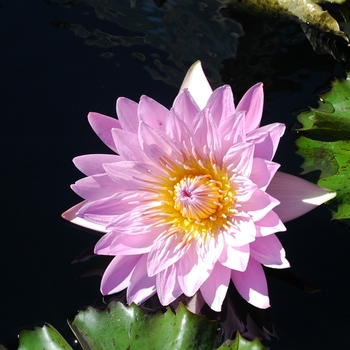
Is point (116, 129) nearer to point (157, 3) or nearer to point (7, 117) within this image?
point (7, 117)

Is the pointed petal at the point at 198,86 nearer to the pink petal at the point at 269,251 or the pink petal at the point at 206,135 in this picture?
the pink petal at the point at 206,135

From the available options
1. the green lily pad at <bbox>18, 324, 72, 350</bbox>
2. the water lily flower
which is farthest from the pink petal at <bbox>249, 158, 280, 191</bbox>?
the green lily pad at <bbox>18, 324, 72, 350</bbox>

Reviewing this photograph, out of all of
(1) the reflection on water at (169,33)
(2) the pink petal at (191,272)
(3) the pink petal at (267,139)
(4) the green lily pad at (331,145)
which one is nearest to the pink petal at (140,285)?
(2) the pink petal at (191,272)

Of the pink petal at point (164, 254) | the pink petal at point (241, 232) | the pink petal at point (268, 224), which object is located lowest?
the pink petal at point (164, 254)

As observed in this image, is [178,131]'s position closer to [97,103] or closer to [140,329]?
[140,329]

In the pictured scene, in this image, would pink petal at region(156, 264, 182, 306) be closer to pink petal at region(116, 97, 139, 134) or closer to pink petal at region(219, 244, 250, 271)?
pink petal at region(219, 244, 250, 271)

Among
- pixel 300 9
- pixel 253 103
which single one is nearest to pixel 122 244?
pixel 253 103

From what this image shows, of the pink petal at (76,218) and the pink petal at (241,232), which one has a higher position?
the pink petal at (241,232)

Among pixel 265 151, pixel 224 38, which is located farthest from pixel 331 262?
pixel 224 38

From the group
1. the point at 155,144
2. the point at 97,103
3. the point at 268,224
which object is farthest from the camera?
the point at 97,103
